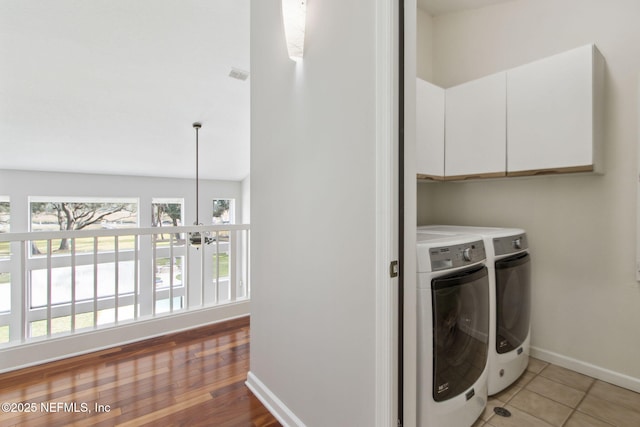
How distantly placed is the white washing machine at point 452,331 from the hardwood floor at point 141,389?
857mm

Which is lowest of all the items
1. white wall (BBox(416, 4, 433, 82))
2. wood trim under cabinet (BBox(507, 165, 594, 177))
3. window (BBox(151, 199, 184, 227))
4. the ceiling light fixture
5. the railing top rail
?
the railing top rail

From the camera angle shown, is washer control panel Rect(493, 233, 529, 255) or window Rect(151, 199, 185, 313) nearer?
washer control panel Rect(493, 233, 529, 255)

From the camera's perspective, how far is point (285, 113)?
5.24 feet

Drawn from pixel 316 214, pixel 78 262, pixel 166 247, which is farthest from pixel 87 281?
pixel 316 214

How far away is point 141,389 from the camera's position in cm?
188

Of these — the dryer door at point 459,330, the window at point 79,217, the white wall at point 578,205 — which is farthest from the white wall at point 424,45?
the window at point 79,217

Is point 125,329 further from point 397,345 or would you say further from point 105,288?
point 105,288

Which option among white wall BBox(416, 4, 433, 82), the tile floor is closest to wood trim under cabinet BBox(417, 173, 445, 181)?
white wall BBox(416, 4, 433, 82)

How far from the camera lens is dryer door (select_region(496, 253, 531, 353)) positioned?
1759 millimetres

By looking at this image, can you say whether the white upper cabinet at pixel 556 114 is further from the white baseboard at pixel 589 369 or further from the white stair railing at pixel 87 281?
the white stair railing at pixel 87 281

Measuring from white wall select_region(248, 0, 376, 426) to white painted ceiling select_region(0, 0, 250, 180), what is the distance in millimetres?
1442

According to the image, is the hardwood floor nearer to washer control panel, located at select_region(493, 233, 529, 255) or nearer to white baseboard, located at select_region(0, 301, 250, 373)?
white baseboard, located at select_region(0, 301, 250, 373)

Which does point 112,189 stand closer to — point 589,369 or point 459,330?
point 459,330

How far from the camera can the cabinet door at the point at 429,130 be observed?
2.06 m
